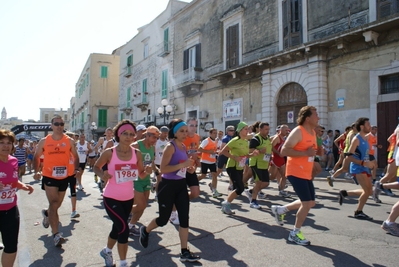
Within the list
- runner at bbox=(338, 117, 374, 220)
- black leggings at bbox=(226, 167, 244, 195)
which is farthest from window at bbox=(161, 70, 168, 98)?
runner at bbox=(338, 117, 374, 220)

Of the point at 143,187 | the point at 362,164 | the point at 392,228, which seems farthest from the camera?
the point at 362,164

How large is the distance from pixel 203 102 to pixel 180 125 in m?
19.6

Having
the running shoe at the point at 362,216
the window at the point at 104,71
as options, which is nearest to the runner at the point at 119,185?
the running shoe at the point at 362,216

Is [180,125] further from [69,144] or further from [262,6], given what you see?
[262,6]

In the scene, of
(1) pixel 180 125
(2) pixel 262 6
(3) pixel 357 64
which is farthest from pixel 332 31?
(1) pixel 180 125

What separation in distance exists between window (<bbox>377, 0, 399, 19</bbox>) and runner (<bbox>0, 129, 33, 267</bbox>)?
13.6 m

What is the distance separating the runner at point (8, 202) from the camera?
3.32 meters

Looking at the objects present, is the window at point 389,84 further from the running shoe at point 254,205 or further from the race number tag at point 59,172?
the race number tag at point 59,172

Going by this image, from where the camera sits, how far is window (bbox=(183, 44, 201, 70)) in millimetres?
24312

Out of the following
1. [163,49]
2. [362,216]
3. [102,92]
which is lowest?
[362,216]

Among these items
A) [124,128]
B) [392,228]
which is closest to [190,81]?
[392,228]

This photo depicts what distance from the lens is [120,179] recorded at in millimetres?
3828

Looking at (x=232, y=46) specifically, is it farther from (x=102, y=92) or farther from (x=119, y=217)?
(x=102, y=92)

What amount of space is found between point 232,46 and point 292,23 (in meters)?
4.90
